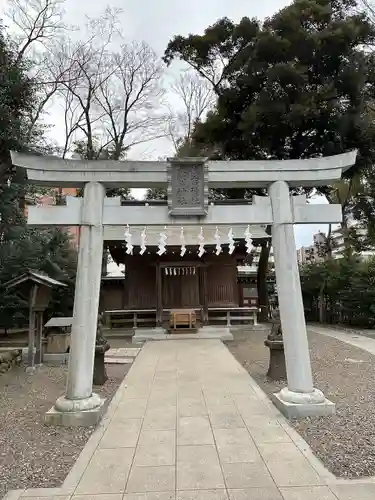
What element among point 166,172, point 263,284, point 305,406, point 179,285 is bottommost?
point 305,406

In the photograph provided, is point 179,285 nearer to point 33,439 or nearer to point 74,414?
point 74,414

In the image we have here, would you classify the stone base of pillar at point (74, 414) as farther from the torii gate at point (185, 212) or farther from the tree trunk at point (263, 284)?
the tree trunk at point (263, 284)

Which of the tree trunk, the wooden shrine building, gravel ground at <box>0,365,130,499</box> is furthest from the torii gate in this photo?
the tree trunk

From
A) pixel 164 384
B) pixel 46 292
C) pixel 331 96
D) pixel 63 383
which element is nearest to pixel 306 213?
pixel 164 384

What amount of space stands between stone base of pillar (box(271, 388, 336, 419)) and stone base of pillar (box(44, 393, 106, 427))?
2.48m

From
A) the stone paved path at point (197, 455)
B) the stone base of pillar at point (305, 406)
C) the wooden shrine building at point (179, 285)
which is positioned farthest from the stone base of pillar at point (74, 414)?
the wooden shrine building at point (179, 285)

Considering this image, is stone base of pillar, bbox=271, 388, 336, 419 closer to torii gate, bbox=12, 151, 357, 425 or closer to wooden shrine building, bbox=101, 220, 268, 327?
torii gate, bbox=12, 151, 357, 425

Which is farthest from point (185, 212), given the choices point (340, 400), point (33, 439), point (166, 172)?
point (340, 400)

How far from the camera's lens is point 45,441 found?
440 centimetres

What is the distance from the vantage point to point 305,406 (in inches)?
197

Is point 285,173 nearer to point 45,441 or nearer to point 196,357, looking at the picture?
point 45,441

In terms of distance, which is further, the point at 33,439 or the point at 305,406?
the point at 305,406

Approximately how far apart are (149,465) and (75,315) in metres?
2.23

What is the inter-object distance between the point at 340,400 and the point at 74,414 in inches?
156
